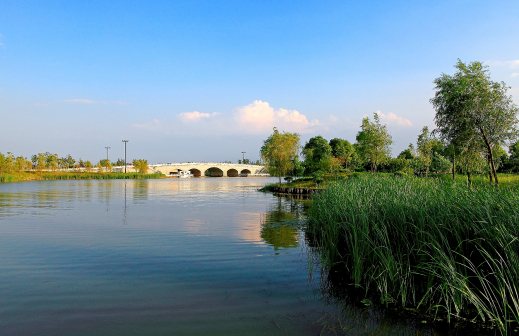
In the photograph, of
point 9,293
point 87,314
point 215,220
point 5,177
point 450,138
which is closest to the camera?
point 87,314

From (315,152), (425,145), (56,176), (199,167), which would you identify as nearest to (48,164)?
(56,176)

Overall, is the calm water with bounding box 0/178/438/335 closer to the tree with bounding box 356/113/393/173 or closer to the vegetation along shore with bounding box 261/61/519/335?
the vegetation along shore with bounding box 261/61/519/335

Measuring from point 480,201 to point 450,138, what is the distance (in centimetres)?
2118

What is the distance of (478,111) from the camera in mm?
20516

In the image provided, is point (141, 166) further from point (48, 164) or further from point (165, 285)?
point (165, 285)

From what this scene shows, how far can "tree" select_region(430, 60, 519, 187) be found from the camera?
20.4m

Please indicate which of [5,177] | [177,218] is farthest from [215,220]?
[5,177]

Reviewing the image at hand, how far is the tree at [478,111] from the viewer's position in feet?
66.8

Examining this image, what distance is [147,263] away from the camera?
24.4 ft

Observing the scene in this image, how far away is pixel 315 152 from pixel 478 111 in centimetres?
3103

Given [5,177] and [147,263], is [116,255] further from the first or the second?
[5,177]

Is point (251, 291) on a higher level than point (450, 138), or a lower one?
lower

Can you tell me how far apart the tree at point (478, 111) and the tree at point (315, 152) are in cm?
1601

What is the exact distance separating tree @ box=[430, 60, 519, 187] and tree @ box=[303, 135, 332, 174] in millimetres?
Answer: 16013
